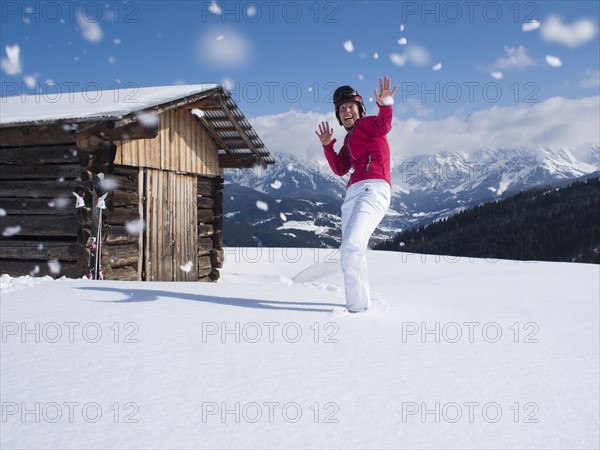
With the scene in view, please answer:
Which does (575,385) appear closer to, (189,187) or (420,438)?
(420,438)

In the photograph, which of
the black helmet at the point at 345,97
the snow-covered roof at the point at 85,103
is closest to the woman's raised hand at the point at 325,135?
the black helmet at the point at 345,97

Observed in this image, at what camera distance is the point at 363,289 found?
13.8 feet

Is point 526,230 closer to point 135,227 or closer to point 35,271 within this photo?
point 135,227

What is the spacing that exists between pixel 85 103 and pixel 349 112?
655 centimetres

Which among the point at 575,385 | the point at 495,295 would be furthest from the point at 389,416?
the point at 495,295

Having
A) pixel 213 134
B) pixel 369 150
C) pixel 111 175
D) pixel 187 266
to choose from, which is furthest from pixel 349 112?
pixel 213 134

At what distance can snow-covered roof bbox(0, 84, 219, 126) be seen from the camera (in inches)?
295

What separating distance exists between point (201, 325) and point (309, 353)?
0.96 m

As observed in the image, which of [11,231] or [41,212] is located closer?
[41,212]

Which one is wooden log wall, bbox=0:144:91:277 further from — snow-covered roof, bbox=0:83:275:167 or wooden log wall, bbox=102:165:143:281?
snow-covered roof, bbox=0:83:275:167

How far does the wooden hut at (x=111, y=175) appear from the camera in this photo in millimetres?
7773

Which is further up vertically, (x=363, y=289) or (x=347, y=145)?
(x=347, y=145)

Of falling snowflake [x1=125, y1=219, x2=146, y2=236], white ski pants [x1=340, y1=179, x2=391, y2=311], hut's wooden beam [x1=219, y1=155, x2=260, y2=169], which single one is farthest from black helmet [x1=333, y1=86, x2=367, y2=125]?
hut's wooden beam [x1=219, y1=155, x2=260, y2=169]

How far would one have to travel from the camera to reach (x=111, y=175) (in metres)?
8.14
